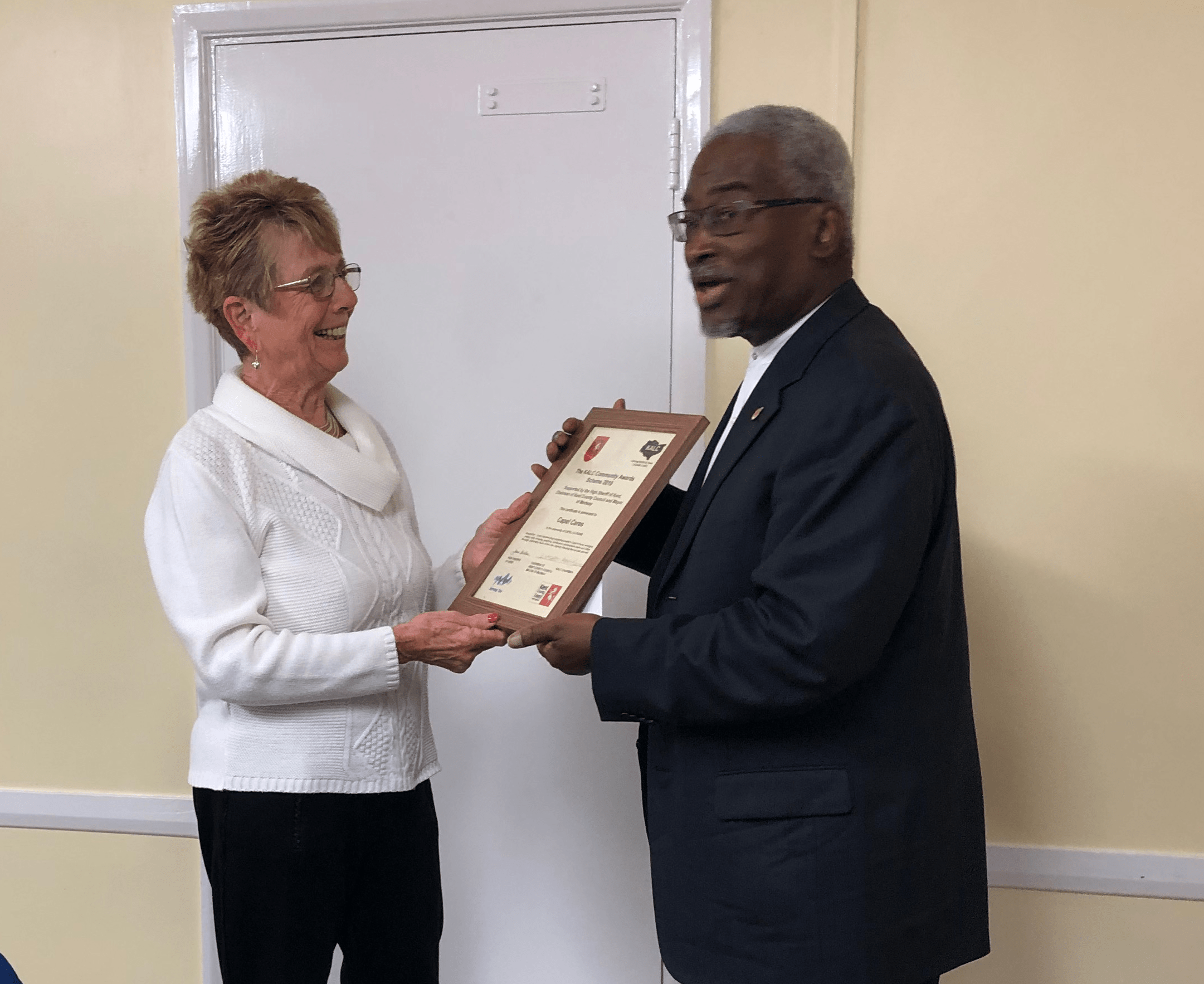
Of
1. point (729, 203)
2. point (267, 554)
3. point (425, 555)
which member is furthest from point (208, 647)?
point (729, 203)

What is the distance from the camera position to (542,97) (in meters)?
2.34

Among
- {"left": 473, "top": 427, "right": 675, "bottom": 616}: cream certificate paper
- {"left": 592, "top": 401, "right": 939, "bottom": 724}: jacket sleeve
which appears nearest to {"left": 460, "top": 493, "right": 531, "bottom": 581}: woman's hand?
{"left": 473, "top": 427, "right": 675, "bottom": 616}: cream certificate paper

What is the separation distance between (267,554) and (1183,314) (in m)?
1.86

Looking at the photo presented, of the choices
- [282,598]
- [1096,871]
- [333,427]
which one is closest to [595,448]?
[333,427]

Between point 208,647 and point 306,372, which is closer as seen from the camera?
point 208,647

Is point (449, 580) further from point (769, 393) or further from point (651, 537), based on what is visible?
point (769, 393)

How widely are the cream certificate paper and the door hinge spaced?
2.49 feet

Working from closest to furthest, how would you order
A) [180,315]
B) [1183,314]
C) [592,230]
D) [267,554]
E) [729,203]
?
[729,203] → [267,554] → [1183,314] → [592,230] → [180,315]

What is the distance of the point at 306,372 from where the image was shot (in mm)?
1739

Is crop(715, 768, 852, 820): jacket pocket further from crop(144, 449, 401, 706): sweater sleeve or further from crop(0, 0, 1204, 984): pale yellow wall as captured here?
crop(0, 0, 1204, 984): pale yellow wall

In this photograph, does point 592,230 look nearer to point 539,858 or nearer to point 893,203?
point 893,203

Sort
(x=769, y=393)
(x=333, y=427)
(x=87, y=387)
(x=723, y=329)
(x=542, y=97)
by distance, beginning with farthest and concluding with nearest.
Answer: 1. (x=87, y=387)
2. (x=542, y=97)
3. (x=333, y=427)
4. (x=723, y=329)
5. (x=769, y=393)

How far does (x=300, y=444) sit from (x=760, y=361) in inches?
29.1

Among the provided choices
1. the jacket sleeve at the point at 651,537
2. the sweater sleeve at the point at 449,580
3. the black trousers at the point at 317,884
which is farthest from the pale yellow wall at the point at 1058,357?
the black trousers at the point at 317,884
